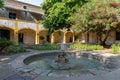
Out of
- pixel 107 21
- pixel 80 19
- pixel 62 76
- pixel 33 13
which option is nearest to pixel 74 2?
pixel 80 19

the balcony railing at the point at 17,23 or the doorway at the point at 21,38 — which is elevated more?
the balcony railing at the point at 17,23

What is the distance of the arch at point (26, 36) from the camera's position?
25602 millimetres

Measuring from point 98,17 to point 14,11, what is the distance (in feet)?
46.9

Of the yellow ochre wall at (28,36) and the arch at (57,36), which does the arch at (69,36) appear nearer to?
the arch at (57,36)

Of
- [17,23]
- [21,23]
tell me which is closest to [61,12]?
[21,23]

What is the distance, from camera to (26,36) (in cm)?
2633

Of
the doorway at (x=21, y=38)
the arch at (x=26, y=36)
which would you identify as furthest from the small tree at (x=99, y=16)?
the doorway at (x=21, y=38)

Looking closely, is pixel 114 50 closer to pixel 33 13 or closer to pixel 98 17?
pixel 98 17

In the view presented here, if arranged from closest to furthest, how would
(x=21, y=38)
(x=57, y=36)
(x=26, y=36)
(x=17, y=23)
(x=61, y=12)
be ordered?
(x=61, y=12), (x=17, y=23), (x=21, y=38), (x=26, y=36), (x=57, y=36)

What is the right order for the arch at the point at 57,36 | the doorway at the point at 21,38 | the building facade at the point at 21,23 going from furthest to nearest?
the arch at the point at 57,36, the doorway at the point at 21,38, the building facade at the point at 21,23

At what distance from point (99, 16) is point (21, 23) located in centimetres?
1159

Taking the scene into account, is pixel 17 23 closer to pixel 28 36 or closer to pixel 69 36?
pixel 28 36

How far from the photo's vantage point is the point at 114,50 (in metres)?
14.5

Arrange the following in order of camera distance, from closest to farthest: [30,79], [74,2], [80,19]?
[30,79] < [80,19] < [74,2]
